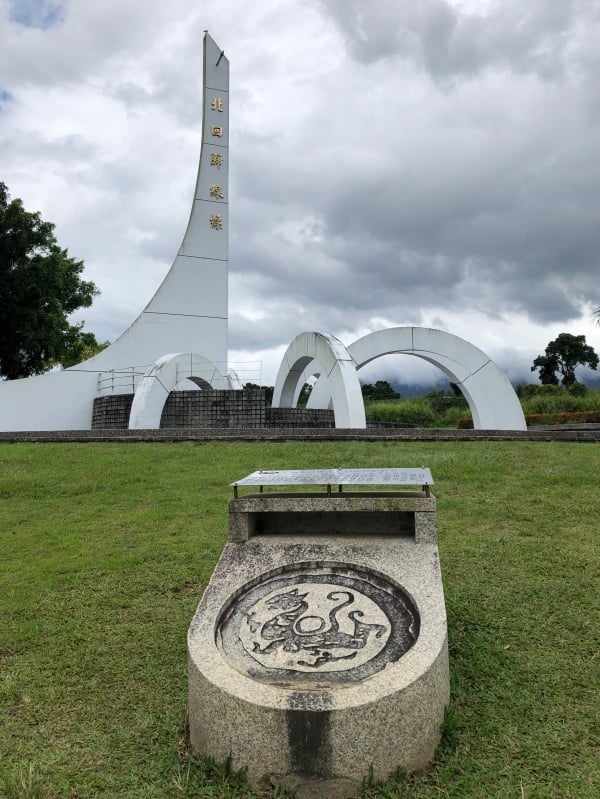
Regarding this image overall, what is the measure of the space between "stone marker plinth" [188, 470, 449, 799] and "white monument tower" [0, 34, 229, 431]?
48.0ft

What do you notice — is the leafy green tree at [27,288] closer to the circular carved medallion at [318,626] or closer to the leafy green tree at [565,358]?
the circular carved medallion at [318,626]

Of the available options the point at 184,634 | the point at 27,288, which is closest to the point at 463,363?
the point at 184,634

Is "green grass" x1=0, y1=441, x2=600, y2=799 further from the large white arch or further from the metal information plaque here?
the large white arch

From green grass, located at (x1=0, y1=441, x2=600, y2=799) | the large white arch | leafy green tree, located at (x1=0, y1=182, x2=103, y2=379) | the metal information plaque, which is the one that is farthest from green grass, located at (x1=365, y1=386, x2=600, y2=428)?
the metal information plaque

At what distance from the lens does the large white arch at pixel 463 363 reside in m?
12.8

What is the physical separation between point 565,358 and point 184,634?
134 ft

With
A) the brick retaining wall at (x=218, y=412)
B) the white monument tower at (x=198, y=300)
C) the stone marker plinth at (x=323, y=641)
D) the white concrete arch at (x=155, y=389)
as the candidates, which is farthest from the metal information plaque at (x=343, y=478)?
the white monument tower at (x=198, y=300)

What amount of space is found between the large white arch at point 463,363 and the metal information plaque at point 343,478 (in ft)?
33.0

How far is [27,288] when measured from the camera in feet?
63.5

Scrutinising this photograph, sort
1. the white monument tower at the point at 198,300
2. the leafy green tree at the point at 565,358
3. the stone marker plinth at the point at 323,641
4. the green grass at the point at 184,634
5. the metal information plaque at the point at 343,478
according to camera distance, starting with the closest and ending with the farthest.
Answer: the stone marker plinth at the point at 323,641 < the green grass at the point at 184,634 < the metal information plaque at the point at 343,478 < the white monument tower at the point at 198,300 < the leafy green tree at the point at 565,358

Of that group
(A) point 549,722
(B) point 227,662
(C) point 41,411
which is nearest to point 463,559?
(A) point 549,722

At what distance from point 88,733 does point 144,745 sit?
10.3 inches

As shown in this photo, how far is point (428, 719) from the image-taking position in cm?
229

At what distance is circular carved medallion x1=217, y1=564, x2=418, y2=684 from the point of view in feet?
7.79
